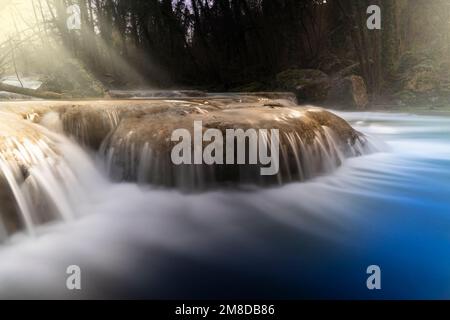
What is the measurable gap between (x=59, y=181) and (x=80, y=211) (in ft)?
1.25

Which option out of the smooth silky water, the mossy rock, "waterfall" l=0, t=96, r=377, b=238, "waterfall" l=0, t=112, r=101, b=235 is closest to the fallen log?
"waterfall" l=0, t=96, r=377, b=238

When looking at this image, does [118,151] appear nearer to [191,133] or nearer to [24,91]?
[191,133]

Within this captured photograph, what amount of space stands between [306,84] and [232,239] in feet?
42.6

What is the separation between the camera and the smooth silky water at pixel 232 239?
2.54m

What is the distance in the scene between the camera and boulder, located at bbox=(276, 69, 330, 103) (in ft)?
48.3

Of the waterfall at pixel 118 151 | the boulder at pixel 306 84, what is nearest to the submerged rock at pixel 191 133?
the waterfall at pixel 118 151

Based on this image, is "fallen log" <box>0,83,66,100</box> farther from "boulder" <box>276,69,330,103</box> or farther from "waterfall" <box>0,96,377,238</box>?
"boulder" <box>276,69,330,103</box>

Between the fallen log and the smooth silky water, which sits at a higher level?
the fallen log

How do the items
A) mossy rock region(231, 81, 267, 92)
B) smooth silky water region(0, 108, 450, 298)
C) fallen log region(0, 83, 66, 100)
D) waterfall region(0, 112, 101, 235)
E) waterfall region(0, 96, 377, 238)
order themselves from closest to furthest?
smooth silky water region(0, 108, 450, 298), waterfall region(0, 112, 101, 235), waterfall region(0, 96, 377, 238), fallen log region(0, 83, 66, 100), mossy rock region(231, 81, 267, 92)

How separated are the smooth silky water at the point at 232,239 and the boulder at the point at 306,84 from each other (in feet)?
33.0

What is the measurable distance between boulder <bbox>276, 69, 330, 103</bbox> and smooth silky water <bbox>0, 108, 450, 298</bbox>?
10.0 meters

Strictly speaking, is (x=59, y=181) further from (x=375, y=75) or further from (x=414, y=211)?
(x=375, y=75)

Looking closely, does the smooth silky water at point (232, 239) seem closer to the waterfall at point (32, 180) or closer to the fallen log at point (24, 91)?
the waterfall at point (32, 180)

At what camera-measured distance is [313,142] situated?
4.98m
